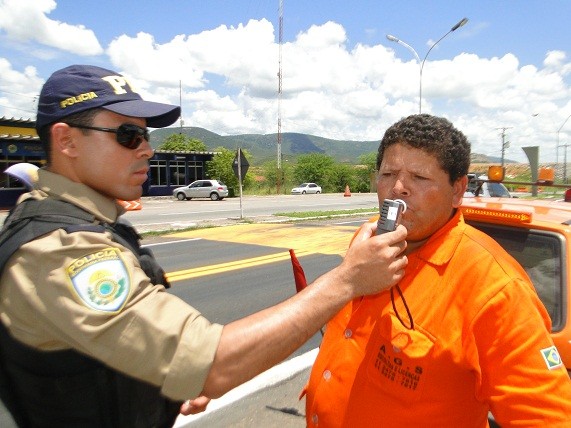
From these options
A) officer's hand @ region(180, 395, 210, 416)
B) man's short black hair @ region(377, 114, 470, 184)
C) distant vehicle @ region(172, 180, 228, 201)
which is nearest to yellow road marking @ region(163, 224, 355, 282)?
officer's hand @ region(180, 395, 210, 416)

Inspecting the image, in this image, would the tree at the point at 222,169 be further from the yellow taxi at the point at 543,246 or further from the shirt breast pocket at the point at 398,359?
the shirt breast pocket at the point at 398,359

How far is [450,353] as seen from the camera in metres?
1.57

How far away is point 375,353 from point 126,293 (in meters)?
0.96

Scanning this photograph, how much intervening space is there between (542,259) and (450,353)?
1.56 meters

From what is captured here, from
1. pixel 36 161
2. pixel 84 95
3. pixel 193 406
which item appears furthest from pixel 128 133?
pixel 36 161

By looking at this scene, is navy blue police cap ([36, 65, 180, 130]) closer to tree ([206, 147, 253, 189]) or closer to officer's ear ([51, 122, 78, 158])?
officer's ear ([51, 122, 78, 158])

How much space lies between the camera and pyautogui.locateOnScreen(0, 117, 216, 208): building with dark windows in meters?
27.2

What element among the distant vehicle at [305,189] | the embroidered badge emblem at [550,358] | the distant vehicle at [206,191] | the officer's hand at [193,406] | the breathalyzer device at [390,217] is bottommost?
the distant vehicle at [305,189]

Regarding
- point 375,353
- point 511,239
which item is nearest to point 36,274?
point 375,353

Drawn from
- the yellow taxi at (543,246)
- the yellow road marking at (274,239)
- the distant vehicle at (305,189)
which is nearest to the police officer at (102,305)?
the yellow taxi at (543,246)

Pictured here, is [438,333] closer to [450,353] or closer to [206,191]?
[450,353]

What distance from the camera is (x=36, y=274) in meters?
1.18

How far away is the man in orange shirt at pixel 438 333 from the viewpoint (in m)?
1.46

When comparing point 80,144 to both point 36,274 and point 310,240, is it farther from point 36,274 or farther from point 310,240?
point 310,240
